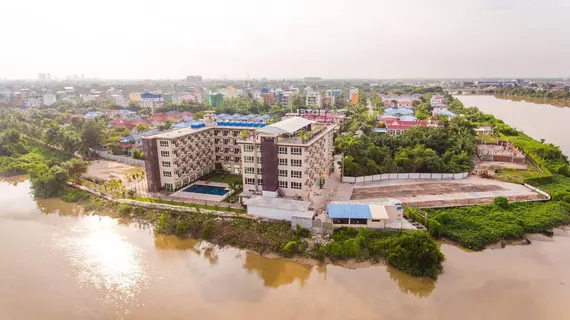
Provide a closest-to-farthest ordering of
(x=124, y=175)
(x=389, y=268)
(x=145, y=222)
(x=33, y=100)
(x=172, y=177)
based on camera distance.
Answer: (x=389, y=268), (x=145, y=222), (x=172, y=177), (x=124, y=175), (x=33, y=100)

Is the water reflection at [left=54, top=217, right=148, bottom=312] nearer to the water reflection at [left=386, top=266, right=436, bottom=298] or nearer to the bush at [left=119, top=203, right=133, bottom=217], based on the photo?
the bush at [left=119, top=203, right=133, bottom=217]

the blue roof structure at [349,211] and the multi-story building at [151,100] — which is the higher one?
the multi-story building at [151,100]

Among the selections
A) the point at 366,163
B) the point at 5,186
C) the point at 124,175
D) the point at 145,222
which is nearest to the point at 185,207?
the point at 145,222

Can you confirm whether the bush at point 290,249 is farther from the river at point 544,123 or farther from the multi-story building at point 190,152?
the river at point 544,123

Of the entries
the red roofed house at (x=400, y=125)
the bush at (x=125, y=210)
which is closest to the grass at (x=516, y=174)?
the red roofed house at (x=400, y=125)

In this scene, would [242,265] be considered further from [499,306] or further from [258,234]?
[499,306]

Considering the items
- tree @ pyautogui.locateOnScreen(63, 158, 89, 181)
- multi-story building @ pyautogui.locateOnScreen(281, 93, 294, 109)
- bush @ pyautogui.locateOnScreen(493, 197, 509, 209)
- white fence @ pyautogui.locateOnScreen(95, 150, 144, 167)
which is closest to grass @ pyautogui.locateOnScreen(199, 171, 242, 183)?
white fence @ pyautogui.locateOnScreen(95, 150, 144, 167)
